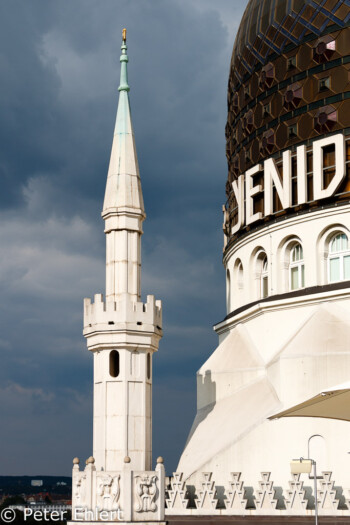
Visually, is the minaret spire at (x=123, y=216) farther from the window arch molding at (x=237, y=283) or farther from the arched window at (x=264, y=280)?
the window arch molding at (x=237, y=283)

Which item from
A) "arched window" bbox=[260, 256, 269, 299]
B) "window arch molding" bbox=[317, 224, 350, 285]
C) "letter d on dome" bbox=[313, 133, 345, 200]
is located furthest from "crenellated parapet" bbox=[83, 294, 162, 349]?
"arched window" bbox=[260, 256, 269, 299]

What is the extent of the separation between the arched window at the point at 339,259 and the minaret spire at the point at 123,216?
9000 millimetres

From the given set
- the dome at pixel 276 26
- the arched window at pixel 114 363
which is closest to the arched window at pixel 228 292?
the dome at pixel 276 26

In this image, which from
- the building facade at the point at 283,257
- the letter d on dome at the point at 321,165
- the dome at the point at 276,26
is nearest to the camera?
the building facade at the point at 283,257

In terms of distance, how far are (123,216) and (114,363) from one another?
16.1 feet

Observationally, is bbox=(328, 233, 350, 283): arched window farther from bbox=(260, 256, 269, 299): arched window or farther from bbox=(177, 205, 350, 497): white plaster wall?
bbox=(260, 256, 269, 299): arched window

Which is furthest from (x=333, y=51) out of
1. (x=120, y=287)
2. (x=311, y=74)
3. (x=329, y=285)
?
(x=120, y=287)

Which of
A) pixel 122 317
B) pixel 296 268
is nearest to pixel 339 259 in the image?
pixel 296 268

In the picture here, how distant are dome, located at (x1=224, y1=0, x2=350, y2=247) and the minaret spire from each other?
8505mm

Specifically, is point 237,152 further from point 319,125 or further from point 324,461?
point 324,461

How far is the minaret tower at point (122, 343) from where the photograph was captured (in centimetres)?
2912

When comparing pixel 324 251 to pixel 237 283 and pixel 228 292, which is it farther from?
pixel 228 292

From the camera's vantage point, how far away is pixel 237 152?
141 ft

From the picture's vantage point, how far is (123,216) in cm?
3120
